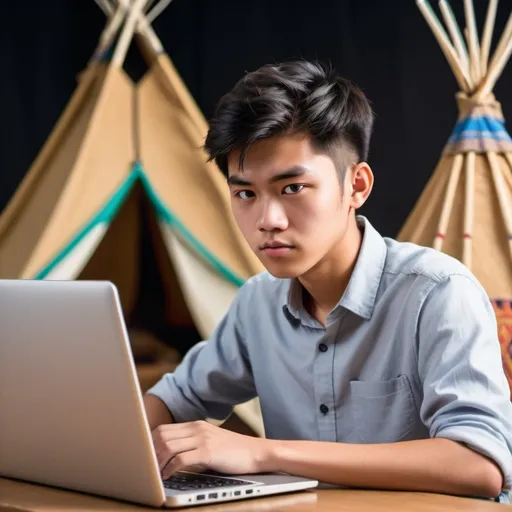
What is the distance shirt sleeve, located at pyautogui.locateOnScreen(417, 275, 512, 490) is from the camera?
1249 mm

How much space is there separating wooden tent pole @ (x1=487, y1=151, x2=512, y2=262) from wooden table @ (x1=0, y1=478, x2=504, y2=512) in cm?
132

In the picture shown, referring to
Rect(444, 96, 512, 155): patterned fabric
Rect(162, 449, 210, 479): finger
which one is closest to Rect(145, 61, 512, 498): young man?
Rect(162, 449, 210, 479): finger

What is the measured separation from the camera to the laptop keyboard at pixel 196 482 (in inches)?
44.4

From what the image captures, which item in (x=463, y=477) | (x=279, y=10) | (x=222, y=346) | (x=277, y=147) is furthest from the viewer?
(x=279, y=10)

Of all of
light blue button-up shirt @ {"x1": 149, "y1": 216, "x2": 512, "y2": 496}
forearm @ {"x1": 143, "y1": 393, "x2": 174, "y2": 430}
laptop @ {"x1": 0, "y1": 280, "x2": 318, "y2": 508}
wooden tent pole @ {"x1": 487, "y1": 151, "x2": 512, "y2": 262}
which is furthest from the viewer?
wooden tent pole @ {"x1": 487, "y1": 151, "x2": 512, "y2": 262}

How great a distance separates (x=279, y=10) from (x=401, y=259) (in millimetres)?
2113

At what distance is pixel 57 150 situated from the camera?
307 cm

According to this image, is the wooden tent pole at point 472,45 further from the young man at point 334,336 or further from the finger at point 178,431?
the finger at point 178,431

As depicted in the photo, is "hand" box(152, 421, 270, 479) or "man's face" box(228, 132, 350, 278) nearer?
"hand" box(152, 421, 270, 479)

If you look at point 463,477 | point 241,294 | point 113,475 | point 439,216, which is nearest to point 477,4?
point 439,216

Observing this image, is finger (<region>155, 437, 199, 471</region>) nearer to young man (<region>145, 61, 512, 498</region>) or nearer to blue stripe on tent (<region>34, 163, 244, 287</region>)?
young man (<region>145, 61, 512, 498</region>)

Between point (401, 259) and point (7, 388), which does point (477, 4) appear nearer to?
point (401, 259)

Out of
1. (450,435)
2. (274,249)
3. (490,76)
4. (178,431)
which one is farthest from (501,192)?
(178,431)

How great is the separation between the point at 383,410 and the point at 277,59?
2.21 m
